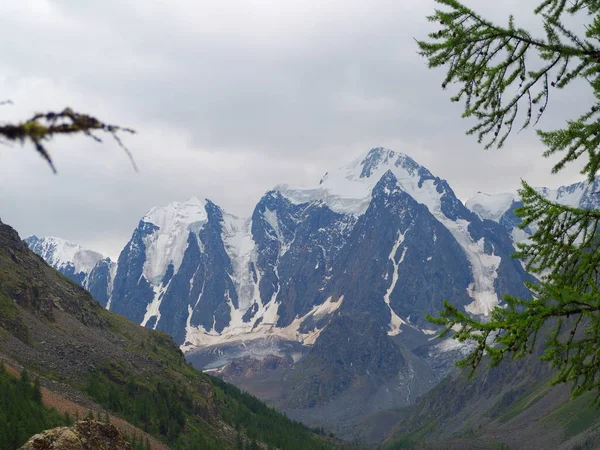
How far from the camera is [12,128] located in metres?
7.12

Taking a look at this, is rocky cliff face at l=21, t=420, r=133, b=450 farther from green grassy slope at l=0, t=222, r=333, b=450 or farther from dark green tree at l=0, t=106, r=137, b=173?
green grassy slope at l=0, t=222, r=333, b=450

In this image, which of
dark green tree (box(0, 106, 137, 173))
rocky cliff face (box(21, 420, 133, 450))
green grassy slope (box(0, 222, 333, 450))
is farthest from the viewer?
green grassy slope (box(0, 222, 333, 450))

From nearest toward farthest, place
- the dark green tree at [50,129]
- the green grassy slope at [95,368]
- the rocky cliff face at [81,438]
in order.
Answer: the dark green tree at [50,129] < the rocky cliff face at [81,438] < the green grassy slope at [95,368]

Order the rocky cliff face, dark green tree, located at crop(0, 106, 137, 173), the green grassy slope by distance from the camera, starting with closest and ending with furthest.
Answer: dark green tree, located at crop(0, 106, 137, 173) → the rocky cliff face → the green grassy slope

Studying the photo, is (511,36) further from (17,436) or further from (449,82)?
(17,436)

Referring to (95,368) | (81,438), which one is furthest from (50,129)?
(95,368)

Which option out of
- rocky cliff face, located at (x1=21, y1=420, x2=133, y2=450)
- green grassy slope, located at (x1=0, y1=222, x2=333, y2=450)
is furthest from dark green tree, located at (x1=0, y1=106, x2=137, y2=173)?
green grassy slope, located at (x1=0, y1=222, x2=333, y2=450)

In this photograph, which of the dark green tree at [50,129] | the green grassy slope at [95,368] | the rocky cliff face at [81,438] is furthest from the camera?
the green grassy slope at [95,368]

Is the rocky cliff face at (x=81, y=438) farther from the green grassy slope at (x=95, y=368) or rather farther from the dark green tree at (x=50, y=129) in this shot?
the green grassy slope at (x=95, y=368)

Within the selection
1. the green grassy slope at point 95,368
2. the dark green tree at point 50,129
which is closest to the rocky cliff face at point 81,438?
the dark green tree at point 50,129

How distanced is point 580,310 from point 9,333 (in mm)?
160113

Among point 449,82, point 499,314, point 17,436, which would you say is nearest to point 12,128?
point 499,314

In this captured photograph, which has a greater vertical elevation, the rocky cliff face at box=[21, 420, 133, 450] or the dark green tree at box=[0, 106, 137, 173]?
the dark green tree at box=[0, 106, 137, 173]

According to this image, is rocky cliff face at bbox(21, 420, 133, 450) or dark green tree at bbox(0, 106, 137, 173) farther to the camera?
rocky cliff face at bbox(21, 420, 133, 450)
